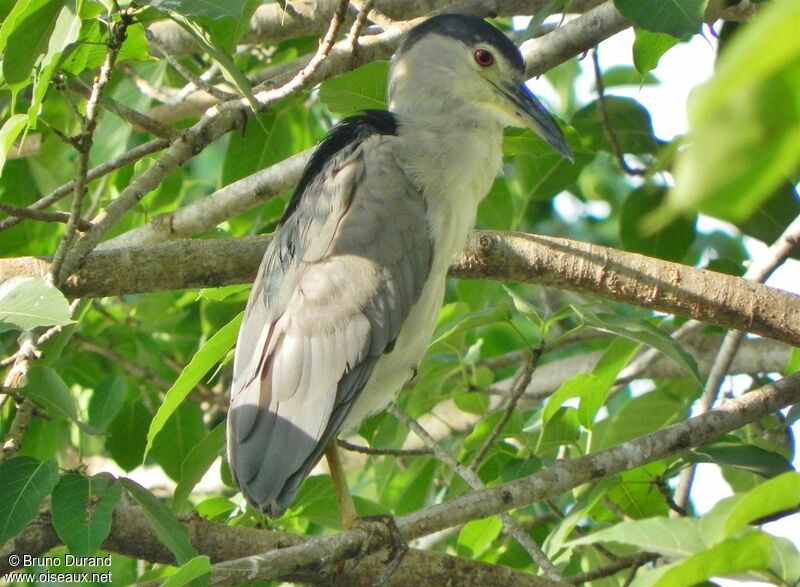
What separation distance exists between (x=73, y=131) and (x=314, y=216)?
1.88 meters

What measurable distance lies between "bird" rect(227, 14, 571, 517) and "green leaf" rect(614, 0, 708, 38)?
907 millimetres

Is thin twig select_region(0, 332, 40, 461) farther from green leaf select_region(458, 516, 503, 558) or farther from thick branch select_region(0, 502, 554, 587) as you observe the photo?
green leaf select_region(458, 516, 503, 558)

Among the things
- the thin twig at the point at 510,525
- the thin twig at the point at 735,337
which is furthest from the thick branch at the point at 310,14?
the thin twig at the point at 510,525

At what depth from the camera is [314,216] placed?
323 cm

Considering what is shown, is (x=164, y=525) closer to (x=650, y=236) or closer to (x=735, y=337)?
(x=735, y=337)

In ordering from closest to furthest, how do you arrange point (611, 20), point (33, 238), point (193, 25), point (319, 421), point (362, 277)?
1. point (193, 25)
2. point (319, 421)
3. point (362, 277)
4. point (611, 20)
5. point (33, 238)

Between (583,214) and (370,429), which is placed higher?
(583,214)

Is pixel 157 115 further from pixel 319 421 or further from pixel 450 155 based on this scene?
pixel 319 421

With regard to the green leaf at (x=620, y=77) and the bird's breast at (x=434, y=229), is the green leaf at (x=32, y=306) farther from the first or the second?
the green leaf at (x=620, y=77)

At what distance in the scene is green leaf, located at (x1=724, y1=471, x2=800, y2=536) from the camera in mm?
1129

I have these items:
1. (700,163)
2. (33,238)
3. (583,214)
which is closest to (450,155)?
(33,238)

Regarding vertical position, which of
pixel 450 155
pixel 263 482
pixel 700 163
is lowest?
pixel 263 482

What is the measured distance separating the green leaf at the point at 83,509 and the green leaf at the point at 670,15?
1730 mm

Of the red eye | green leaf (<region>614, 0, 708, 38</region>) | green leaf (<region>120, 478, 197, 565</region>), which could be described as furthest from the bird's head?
green leaf (<region>120, 478, 197, 565</region>)
